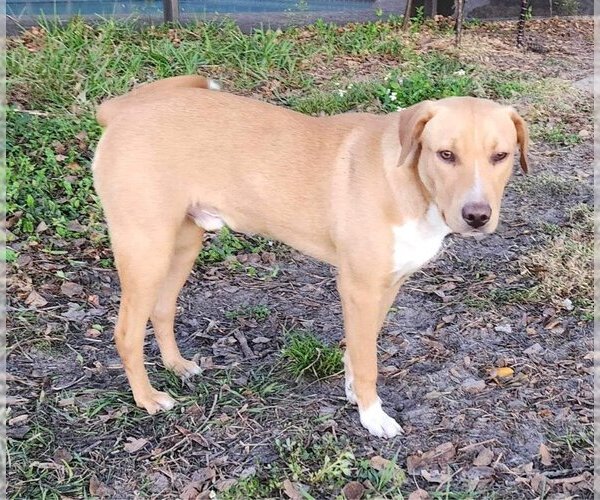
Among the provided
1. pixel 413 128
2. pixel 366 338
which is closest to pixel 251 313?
pixel 366 338

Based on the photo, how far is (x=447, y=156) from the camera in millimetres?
2938

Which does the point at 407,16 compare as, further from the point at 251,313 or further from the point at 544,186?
the point at 251,313

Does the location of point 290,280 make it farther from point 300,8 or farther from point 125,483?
point 300,8

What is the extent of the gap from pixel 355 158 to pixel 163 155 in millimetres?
826

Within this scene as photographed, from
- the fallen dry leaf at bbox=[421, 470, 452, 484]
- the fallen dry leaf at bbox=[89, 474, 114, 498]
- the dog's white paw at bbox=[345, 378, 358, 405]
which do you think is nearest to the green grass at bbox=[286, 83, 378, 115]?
the dog's white paw at bbox=[345, 378, 358, 405]

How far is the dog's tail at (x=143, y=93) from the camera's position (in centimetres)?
349

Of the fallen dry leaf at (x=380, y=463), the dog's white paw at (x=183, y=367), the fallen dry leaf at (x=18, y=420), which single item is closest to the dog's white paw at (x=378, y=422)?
the fallen dry leaf at (x=380, y=463)

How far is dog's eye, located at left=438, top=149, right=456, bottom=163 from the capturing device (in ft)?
9.61

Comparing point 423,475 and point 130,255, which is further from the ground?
point 130,255

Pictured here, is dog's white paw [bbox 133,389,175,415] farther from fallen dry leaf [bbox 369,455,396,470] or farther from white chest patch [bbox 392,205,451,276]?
white chest patch [bbox 392,205,451,276]

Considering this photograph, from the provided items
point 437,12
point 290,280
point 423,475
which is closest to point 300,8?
point 437,12

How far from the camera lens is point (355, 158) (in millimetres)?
3275

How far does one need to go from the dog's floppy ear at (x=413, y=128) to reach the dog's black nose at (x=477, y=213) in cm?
34

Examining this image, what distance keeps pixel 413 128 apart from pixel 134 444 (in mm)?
1821
